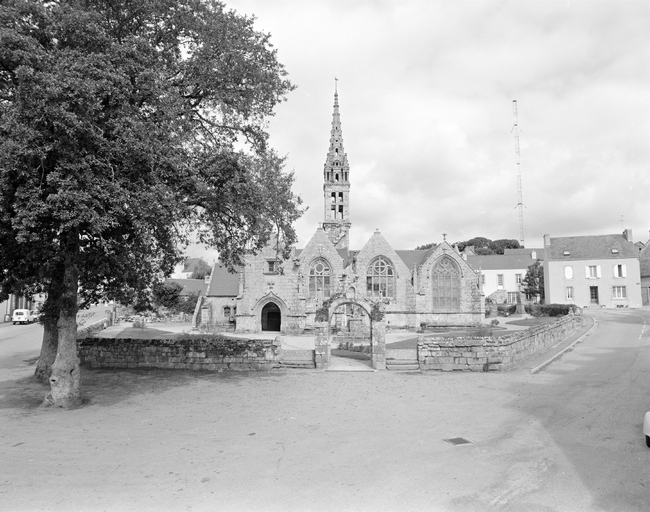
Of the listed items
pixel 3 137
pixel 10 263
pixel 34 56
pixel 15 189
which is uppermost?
pixel 34 56

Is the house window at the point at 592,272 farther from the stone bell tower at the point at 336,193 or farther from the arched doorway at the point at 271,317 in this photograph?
the arched doorway at the point at 271,317

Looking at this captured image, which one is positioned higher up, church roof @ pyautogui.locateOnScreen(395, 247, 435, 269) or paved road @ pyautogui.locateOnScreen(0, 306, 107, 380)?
church roof @ pyautogui.locateOnScreen(395, 247, 435, 269)

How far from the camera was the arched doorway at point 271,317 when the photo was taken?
4406 cm

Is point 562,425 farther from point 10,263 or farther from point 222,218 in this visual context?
point 10,263

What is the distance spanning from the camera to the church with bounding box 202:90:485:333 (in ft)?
139

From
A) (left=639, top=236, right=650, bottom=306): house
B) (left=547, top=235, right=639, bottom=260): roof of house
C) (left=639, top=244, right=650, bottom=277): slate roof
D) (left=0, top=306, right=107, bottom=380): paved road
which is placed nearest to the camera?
(left=0, top=306, right=107, bottom=380): paved road

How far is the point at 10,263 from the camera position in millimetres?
13344

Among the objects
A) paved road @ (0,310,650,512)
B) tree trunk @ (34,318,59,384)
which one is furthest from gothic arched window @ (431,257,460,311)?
tree trunk @ (34,318,59,384)

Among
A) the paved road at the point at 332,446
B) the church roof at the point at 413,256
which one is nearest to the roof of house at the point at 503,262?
the church roof at the point at 413,256

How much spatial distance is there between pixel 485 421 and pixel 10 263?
13.4 m

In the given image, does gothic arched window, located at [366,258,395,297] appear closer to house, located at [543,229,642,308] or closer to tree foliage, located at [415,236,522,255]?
house, located at [543,229,642,308]

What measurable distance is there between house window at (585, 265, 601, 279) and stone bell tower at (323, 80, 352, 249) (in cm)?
3013

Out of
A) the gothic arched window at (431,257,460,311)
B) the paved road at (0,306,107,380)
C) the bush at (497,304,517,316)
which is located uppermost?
the gothic arched window at (431,257,460,311)

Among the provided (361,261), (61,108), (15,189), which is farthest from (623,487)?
(361,261)
